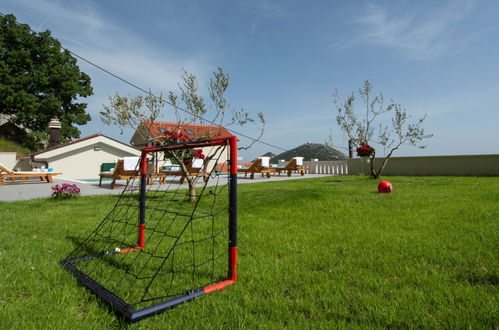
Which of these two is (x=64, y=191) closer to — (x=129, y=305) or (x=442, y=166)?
(x=129, y=305)

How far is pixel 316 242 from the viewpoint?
334 cm

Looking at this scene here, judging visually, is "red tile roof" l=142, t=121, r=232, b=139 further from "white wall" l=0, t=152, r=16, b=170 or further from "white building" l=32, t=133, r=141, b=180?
"white wall" l=0, t=152, r=16, b=170

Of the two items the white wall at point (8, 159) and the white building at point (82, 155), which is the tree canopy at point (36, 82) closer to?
the white wall at point (8, 159)

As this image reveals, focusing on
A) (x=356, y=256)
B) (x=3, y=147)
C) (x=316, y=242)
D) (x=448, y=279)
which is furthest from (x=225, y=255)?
(x=3, y=147)

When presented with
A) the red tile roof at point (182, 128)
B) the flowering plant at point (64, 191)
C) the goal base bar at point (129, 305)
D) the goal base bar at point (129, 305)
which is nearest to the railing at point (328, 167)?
the red tile roof at point (182, 128)

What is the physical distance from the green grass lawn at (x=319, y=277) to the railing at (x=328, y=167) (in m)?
15.8

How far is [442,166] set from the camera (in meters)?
15.1

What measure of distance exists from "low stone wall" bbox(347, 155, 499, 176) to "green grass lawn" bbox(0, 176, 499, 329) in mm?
11676

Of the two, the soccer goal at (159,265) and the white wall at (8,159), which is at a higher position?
the white wall at (8,159)

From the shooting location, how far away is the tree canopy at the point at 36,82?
90.6ft

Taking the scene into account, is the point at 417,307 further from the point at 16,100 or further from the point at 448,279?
the point at 16,100

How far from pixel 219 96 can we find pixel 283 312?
6.00 meters

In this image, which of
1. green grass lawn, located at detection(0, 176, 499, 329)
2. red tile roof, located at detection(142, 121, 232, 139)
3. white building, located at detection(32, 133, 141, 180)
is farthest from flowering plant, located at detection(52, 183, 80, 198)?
white building, located at detection(32, 133, 141, 180)

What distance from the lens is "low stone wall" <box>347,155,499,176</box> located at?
45.1 feet
